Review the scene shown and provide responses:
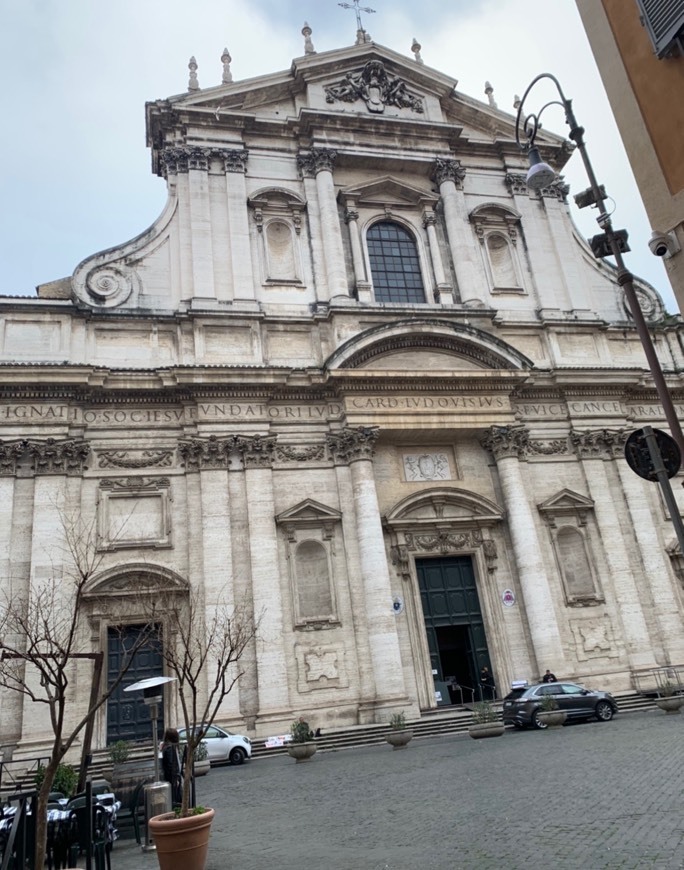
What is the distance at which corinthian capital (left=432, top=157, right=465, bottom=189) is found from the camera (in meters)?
27.6

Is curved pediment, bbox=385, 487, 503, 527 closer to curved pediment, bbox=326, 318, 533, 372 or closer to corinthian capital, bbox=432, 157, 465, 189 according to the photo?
curved pediment, bbox=326, 318, 533, 372

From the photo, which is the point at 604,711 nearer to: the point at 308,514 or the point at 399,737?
the point at 399,737

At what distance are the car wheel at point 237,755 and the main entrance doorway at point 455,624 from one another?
21.8 ft

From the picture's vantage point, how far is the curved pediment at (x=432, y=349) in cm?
2326

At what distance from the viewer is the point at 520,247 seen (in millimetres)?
27938

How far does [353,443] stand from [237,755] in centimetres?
929

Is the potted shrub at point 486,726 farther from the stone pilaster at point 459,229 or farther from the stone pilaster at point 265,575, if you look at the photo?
the stone pilaster at point 459,229

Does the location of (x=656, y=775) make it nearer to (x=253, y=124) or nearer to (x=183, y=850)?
(x=183, y=850)

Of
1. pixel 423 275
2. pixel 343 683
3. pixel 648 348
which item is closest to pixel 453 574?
pixel 343 683

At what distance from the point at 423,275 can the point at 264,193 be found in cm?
633

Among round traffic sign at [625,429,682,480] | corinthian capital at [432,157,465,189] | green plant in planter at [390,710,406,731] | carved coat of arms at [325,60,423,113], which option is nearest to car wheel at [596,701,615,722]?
green plant in planter at [390,710,406,731]

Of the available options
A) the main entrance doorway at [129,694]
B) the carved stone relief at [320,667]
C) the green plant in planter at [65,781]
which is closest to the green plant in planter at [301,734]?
the carved stone relief at [320,667]

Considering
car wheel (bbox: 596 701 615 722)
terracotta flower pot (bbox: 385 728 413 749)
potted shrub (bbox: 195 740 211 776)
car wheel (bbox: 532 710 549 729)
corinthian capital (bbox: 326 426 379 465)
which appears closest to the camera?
potted shrub (bbox: 195 740 211 776)

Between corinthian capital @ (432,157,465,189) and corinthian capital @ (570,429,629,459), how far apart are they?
415 inches
